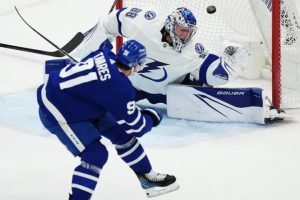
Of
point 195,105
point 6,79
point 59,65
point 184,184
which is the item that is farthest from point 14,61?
point 184,184

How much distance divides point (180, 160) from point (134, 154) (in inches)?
26.4

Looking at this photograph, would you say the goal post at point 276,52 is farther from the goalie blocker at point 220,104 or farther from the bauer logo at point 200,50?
the bauer logo at point 200,50

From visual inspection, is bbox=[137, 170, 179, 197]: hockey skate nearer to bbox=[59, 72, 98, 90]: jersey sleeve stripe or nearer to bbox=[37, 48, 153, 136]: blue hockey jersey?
bbox=[37, 48, 153, 136]: blue hockey jersey

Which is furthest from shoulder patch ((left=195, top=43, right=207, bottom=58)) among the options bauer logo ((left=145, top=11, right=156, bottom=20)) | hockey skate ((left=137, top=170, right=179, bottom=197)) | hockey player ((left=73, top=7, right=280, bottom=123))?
hockey skate ((left=137, top=170, right=179, bottom=197))

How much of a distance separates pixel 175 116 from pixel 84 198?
155 centimetres

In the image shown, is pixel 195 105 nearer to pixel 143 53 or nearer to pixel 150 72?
pixel 150 72

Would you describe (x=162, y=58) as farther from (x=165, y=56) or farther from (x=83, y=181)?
(x=83, y=181)

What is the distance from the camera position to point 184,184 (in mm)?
3637

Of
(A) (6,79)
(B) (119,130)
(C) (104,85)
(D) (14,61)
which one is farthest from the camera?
(D) (14,61)

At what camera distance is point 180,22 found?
13.9 feet

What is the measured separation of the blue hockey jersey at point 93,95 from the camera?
10.2 feet

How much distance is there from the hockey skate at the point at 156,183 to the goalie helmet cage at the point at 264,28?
1348 millimetres

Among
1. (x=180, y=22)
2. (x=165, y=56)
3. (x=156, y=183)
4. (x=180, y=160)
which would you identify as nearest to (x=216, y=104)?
(x=165, y=56)

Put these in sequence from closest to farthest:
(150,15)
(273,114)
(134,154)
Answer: (134,154), (273,114), (150,15)
